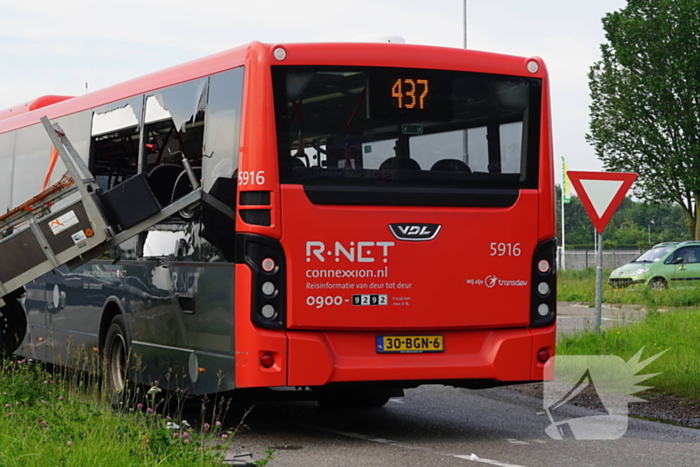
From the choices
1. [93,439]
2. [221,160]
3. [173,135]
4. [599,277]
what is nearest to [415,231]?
[221,160]

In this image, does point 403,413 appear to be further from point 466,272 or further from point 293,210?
point 293,210

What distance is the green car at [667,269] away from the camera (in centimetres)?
3353

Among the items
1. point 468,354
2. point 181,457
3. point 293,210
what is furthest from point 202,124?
point 181,457

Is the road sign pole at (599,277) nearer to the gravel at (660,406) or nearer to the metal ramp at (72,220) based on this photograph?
the gravel at (660,406)

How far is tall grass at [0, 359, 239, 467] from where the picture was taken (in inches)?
277

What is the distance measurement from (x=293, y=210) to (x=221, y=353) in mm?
1335

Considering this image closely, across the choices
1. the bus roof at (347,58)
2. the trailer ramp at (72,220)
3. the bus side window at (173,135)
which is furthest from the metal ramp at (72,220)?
the bus roof at (347,58)

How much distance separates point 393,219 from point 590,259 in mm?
56482

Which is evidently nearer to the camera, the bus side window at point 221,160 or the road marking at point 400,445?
the road marking at point 400,445

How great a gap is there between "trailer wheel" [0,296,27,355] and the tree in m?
39.6

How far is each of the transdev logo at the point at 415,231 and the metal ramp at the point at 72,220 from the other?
161 centimetres

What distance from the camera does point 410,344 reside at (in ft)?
31.2

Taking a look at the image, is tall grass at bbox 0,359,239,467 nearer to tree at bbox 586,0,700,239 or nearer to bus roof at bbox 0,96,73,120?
bus roof at bbox 0,96,73,120

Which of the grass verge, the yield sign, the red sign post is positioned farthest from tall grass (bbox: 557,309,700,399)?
the grass verge
